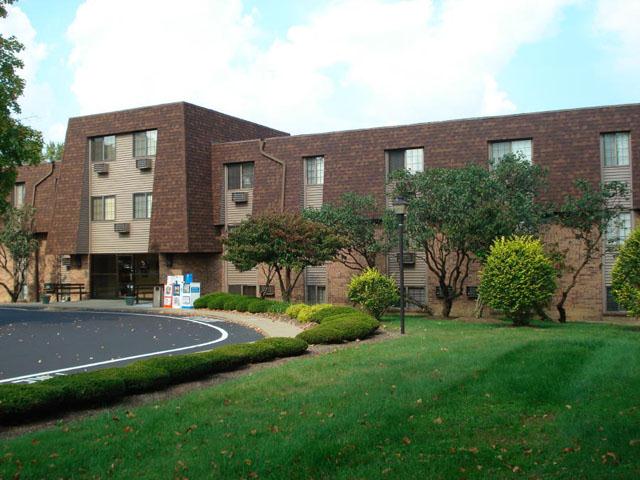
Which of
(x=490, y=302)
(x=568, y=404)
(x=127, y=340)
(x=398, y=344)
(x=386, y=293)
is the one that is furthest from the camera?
(x=386, y=293)

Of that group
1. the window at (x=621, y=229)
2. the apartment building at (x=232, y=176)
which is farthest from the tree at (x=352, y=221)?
the window at (x=621, y=229)

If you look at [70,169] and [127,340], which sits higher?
[70,169]

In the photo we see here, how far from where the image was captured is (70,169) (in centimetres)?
3519

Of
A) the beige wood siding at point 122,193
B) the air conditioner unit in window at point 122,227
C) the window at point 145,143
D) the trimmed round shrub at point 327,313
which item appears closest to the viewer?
the trimmed round shrub at point 327,313

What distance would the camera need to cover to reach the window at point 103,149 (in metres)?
34.3

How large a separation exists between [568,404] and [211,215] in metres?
25.8

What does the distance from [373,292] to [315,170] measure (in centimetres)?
1052

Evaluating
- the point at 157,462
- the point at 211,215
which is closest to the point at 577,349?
the point at 157,462

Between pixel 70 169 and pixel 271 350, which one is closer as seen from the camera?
pixel 271 350

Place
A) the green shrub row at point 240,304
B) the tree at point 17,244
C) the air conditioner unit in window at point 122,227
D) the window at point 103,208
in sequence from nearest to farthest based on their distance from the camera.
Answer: the green shrub row at point 240,304 → the air conditioner unit in window at point 122,227 → the window at point 103,208 → the tree at point 17,244

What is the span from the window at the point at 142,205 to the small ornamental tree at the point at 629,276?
2232 centimetres

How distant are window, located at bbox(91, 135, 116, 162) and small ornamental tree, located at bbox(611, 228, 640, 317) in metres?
25.2

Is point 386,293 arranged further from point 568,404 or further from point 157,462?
point 157,462

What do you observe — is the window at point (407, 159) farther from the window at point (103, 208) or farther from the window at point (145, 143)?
the window at point (103, 208)
